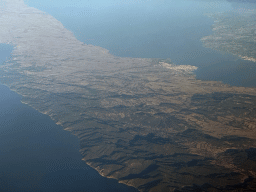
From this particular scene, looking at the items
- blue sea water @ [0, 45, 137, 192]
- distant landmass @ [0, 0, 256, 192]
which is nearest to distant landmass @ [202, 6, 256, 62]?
distant landmass @ [0, 0, 256, 192]

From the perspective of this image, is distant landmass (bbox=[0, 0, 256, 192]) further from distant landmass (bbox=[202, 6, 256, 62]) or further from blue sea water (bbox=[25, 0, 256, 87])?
blue sea water (bbox=[25, 0, 256, 87])

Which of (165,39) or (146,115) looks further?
(165,39)

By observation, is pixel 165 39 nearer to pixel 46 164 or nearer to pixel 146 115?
pixel 146 115

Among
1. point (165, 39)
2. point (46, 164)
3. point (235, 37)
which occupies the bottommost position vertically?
point (46, 164)

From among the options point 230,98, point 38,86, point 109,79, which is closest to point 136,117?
point 109,79

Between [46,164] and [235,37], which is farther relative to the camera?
[235,37]

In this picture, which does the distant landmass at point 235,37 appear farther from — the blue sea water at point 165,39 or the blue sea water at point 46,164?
the blue sea water at point 46,164

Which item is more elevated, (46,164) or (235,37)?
(235,37)

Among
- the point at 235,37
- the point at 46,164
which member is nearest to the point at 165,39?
the point at 235,37

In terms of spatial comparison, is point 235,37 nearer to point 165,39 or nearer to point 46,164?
point 165,39

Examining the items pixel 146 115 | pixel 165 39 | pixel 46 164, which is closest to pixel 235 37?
pixel 165 39

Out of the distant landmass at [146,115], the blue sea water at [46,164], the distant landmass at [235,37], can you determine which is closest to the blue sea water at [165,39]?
the distant landmass at [235,37]
